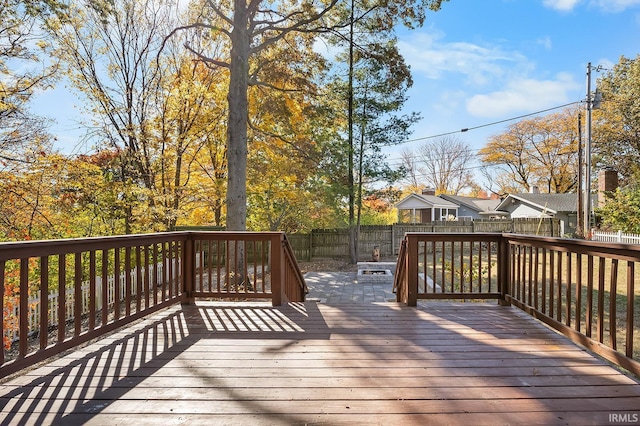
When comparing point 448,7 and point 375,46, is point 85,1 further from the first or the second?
point 448,7

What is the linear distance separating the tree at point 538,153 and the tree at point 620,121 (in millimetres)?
2330

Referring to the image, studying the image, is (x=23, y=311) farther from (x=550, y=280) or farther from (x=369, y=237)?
(x=369, y=237)

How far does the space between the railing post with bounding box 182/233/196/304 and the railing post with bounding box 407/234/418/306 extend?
99.6 inches

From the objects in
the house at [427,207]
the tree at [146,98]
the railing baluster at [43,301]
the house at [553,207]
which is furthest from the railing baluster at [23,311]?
the house at [553,207]

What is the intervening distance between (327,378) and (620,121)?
82.7 ft

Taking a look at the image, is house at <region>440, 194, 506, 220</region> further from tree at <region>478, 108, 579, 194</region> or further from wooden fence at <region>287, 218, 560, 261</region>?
wooden fence at <region>287, 218, 560, 261</region>

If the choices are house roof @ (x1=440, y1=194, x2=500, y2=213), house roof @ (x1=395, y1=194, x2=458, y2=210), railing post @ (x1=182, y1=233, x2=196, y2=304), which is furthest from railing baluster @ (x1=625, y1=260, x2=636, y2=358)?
house roof @ (x1=440, y1=194, x2=500, y2=213)

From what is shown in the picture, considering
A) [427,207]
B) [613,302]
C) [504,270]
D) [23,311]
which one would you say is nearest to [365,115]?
[504,270]

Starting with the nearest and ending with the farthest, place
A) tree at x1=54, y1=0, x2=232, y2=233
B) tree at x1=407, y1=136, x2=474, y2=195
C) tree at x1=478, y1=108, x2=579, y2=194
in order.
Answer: tree at x1=54, y1=0, x2=232, y2=233, tree at x1=478, y1=108, x2=579, y2=194, tree at x1=407, y1=136, x2=474, y2=195

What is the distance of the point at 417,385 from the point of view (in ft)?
6.52

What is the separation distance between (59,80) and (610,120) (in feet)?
86.2

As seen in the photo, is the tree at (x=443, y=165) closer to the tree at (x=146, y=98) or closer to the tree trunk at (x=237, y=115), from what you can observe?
the tree at (x=146, y=98)

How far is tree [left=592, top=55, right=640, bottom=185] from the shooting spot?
18.6 meters

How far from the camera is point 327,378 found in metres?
2.09
